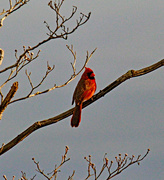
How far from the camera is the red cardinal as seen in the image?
843 centimetres

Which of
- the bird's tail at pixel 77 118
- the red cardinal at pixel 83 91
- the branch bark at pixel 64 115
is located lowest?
the branch bark at pixel 64 115

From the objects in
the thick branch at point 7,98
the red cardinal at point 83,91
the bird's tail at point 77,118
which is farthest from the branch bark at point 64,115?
the red cardinal at point 83,91

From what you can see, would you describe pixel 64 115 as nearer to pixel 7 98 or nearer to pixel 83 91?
pixel 7 98

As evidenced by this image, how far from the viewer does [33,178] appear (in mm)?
8844

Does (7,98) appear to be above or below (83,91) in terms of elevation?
below

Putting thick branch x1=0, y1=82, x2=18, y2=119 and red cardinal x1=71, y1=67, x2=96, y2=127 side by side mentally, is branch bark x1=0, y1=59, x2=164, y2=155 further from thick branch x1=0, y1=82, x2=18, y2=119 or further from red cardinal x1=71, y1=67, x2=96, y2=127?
red cardinal x1=71, y1=67, x2=96, y2=127

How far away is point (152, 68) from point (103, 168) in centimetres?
286

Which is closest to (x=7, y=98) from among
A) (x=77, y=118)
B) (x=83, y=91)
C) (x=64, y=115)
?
(x=64, y=115)

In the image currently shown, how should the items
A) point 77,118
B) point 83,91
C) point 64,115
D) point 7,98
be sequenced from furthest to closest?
point 83,91 → point 77,118 → point 7,98 → point 64,115

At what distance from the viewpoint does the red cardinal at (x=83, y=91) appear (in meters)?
8.43

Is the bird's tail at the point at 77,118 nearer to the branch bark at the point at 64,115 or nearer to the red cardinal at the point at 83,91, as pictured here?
the red cardinal at the point at 83,91

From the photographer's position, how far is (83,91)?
9148 mm

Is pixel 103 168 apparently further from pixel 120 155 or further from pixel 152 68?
pixel 152 68

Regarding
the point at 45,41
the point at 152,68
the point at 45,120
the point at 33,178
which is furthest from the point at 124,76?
the point at 33,178
